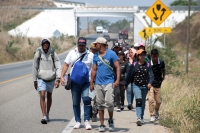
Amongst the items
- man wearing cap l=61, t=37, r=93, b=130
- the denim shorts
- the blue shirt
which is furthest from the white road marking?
the blue shirt

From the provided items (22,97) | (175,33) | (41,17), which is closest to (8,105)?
(22,97)

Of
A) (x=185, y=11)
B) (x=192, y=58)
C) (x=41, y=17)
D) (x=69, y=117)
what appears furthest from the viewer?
(x=41, y=17)

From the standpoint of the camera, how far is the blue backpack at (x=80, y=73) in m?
9.95

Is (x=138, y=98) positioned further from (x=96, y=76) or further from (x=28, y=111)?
(x=28, y=111)

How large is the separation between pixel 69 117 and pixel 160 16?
1118cm

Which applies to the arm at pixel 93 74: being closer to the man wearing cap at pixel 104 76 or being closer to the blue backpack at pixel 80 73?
the man wearing cap at pixel 104 76

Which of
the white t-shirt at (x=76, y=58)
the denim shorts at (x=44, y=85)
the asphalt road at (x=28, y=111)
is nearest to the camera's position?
the asphalt road at (x=28, y=111)

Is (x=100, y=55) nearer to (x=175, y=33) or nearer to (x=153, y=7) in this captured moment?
(x=153, y=7)

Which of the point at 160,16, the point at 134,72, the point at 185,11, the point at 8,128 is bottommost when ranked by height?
the point at 8,128

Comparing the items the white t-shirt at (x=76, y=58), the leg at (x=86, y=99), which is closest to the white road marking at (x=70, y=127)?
the leg at (x=86, y=99)

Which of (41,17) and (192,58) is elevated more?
(41,17)

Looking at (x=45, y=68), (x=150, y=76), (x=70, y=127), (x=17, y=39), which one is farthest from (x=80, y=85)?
(x=17, y=39)

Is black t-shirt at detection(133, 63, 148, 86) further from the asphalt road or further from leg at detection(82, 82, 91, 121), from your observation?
the asphalt road

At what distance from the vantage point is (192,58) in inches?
1750
